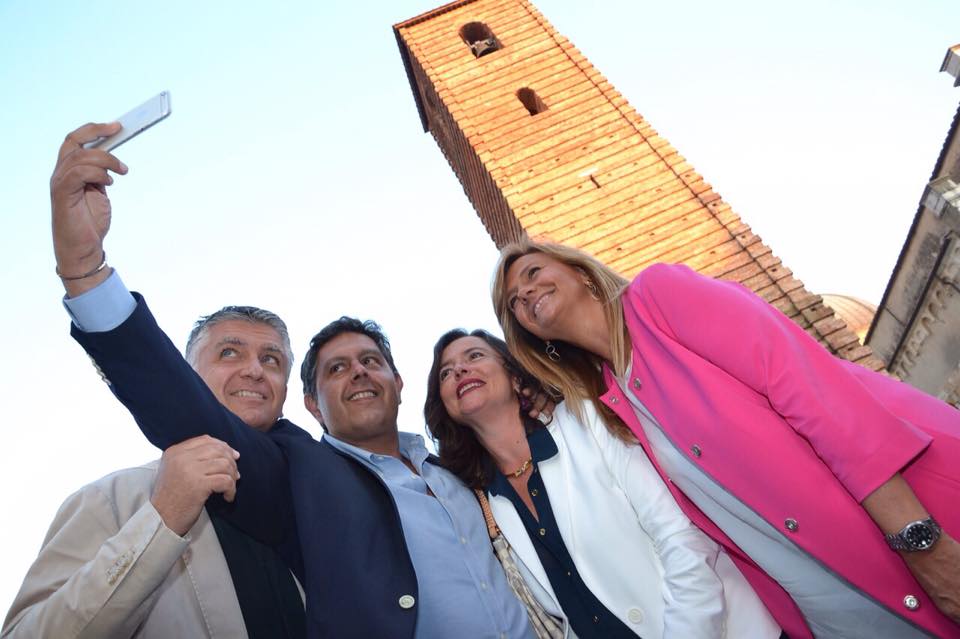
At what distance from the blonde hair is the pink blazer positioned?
0.35ft

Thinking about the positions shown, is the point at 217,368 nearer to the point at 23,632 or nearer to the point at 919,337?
the point at 23,632

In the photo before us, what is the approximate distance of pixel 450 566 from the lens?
7.22 ft

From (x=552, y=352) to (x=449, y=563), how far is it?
1070 millimetres

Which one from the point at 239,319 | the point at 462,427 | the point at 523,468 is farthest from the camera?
the point at 462,427

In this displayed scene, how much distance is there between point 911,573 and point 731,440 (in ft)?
1.91

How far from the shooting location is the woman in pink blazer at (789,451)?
177cm

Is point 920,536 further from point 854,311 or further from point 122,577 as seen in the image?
point 854,311

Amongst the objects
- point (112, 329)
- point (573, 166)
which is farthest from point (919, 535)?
point (573, 166)

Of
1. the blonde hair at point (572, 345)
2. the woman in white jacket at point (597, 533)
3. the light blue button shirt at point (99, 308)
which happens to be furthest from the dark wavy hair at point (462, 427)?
the light blue button shirt at point (99, 308)

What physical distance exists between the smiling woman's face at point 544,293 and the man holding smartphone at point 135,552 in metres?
1.33

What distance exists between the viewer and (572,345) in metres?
2.89

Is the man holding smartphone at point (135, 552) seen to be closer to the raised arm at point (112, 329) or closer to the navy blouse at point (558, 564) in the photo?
the raised arm at point (112, 329)

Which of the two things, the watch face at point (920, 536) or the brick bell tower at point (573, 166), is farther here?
the brick bell tower at point (573, 166)

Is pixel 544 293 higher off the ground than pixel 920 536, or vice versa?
pixel 544 293
